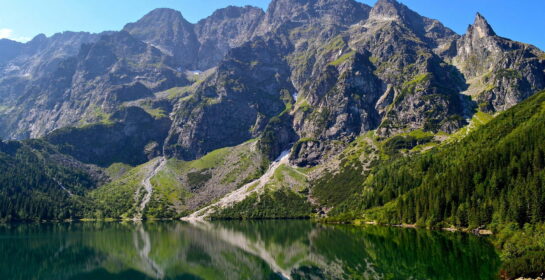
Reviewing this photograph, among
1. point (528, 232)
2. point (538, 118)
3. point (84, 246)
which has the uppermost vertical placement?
point (538, 118)

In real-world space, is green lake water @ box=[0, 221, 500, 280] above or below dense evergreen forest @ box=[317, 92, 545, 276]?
below

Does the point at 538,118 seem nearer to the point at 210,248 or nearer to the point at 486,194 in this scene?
the point at 486,194

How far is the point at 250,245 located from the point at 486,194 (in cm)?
8200

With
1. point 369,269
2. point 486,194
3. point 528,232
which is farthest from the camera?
point 486,194

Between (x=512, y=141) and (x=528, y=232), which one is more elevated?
(x=512, y=141)

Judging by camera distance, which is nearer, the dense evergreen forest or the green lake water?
the green lake water

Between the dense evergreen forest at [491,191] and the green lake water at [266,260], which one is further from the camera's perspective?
the dense evergreen forest at [491,191]

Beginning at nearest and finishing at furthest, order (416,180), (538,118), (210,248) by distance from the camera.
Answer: (210,248), (538,118), (416,180)

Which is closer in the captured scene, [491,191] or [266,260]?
[266,260]

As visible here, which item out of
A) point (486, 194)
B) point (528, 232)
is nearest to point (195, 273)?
point (528, 232)

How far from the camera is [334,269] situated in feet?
243

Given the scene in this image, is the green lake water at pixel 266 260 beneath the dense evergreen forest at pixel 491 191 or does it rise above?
beneath

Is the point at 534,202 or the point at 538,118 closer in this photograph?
the point at 534,202

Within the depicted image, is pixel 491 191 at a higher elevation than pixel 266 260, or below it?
higher
